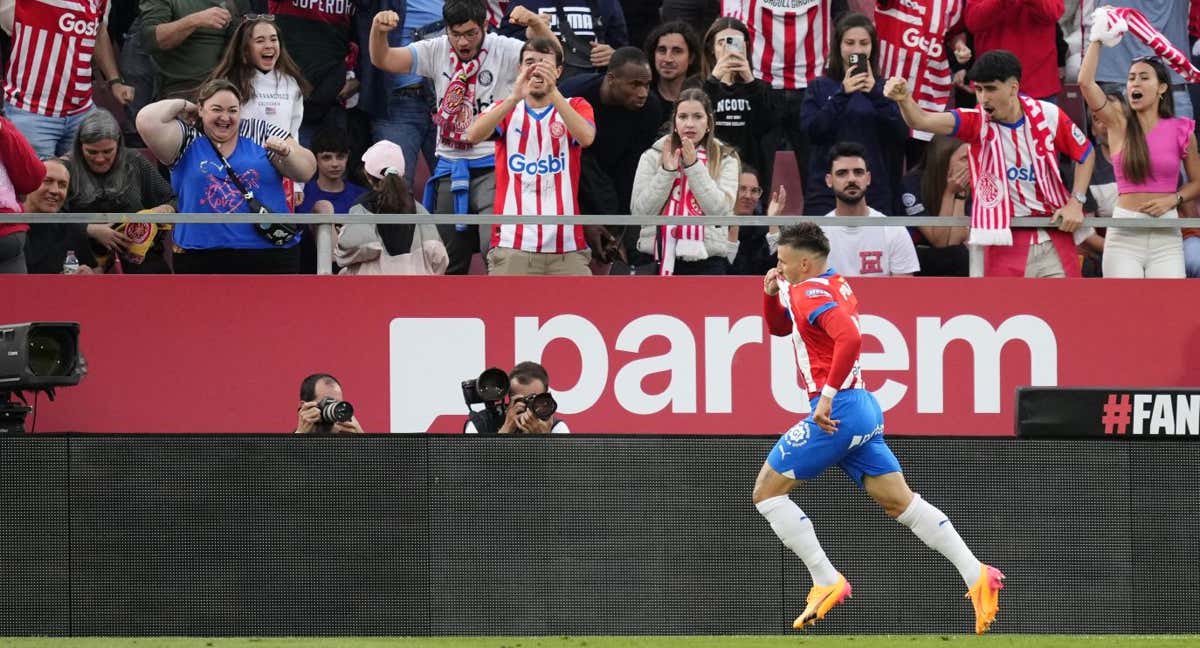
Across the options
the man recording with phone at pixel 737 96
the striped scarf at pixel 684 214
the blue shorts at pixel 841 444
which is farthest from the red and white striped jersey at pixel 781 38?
A: the blue shorts at pixel 841 444

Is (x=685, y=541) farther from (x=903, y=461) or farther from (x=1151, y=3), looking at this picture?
(x=1151, y=3)

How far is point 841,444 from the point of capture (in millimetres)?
8625

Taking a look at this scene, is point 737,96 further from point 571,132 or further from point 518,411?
point 518,411

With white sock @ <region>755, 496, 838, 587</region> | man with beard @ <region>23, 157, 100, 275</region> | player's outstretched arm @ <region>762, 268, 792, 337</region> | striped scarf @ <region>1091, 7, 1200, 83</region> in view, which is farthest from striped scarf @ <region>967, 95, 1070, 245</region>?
man with beard @ <region>23, 157, 100, 275</region>

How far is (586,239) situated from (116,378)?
3.05 meters

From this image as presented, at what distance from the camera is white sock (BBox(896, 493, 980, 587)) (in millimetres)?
8672

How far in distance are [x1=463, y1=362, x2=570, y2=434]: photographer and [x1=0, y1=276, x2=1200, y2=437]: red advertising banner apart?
132cm

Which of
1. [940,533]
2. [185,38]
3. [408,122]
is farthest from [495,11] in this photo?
[940,533]

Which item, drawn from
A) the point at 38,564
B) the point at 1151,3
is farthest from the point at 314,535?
the point at 1151,3

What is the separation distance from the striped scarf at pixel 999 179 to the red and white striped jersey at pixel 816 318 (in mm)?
2842

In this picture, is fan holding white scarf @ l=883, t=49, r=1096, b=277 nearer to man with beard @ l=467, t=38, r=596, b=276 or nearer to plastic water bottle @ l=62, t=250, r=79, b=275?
man with beard @ l=467, t=38, r=596, b=276

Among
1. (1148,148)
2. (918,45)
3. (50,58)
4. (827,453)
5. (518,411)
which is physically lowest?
(827,453)

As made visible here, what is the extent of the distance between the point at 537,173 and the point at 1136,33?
3.92 meters

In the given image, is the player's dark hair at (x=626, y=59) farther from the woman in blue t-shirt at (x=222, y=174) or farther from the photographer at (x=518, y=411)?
the photographer at (x=518, y=411)
